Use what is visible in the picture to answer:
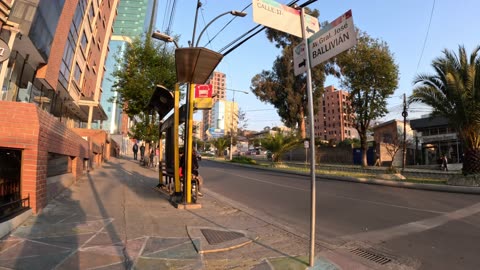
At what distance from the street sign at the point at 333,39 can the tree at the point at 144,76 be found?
1721cm

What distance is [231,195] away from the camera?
37.3 ft

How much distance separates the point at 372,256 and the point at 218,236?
2.45 metres

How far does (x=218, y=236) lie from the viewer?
5.40 m

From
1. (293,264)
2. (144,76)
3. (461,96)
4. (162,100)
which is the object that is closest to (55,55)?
(144,76)

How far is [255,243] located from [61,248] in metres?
2.85

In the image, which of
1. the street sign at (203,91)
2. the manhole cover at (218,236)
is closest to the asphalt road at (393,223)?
the manhole cover at (218,236)

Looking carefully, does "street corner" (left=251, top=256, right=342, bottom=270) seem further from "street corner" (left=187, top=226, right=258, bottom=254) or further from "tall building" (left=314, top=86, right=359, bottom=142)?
"tall building" (left=314, top=86, right=359, bottom=142)

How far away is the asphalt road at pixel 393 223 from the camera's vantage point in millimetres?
4879

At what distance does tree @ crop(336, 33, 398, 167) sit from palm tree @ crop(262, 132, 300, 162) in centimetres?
736

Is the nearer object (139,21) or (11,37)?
(11,37)

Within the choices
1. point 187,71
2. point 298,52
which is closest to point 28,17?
point 187,71

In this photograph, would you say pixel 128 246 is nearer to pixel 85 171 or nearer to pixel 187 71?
pixel 187 71

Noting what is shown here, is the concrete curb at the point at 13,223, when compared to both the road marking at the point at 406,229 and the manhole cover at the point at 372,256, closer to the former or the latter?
the manhole cover at the point at 372,256

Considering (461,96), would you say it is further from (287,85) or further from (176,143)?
(287,85)
